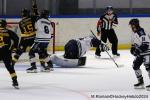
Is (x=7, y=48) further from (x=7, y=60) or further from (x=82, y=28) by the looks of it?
(x=82, y=28)

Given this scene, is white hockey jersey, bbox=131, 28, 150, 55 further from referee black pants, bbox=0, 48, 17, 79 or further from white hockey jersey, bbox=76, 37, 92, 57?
white hockey jersey, bbox=76, 37, 92, 57

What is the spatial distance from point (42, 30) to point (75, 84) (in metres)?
1.81

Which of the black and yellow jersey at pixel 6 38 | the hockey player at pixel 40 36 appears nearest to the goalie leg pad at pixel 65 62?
the hockey player at pixel 40 36

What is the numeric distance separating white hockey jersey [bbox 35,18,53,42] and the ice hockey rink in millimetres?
602

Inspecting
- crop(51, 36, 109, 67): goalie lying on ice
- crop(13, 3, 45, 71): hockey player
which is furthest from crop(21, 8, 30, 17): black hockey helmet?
crop(51, 36, 109, 67): goalie lying on ice

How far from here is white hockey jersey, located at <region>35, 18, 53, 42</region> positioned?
30.2 feet

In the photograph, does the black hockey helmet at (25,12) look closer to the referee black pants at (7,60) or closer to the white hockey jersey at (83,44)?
the white hockey jersey at (83,44)

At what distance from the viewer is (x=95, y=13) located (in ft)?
48.2

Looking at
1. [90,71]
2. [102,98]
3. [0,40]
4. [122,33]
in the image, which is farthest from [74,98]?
[122,33]

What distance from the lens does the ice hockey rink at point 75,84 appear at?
6.71 metres

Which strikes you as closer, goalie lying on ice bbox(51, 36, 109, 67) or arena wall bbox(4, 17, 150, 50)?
goalie lying on ice bbox(51, 36, 109, 67)

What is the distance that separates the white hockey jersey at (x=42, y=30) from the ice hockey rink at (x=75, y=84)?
1.97 feet

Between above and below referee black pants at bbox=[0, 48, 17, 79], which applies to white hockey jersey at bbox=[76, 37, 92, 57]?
below

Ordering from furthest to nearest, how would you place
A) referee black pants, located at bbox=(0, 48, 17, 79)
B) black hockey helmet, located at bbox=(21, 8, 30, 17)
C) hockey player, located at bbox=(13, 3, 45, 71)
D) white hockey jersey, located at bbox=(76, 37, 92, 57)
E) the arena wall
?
the arena wall
white hockey jersey, located at bbox=(76, 37, 92, 57)
hockey player, located at bbox=(13, 3, 45, 71)
black hockey helmet, located at bbox=(21, 8, 30, 17)
referee black pants, located at bbox=(0, 48, 17, 79)
